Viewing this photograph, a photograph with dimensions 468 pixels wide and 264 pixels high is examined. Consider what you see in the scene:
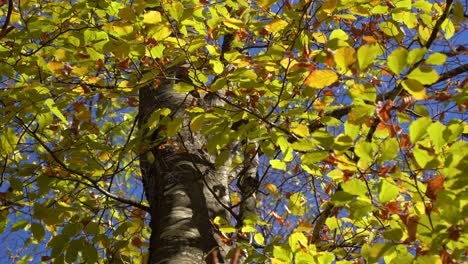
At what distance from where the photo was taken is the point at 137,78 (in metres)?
2.77

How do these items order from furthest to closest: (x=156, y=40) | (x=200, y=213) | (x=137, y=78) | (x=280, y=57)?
(x=137, y=78)
(x=200, y=213)
(x=156, y=40)
(x=280, y=57)

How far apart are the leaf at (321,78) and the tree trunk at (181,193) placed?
860 millimetres

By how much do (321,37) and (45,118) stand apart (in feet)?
4.46

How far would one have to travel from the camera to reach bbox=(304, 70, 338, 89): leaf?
5.90ft

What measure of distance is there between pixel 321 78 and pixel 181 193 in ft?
3.60

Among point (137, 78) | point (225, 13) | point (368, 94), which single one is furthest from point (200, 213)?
point (368, 94)

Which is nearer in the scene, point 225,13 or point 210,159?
point 225,13

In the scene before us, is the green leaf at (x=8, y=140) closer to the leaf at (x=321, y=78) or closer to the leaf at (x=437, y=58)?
Answer: the leaf at (x=321, y=78)

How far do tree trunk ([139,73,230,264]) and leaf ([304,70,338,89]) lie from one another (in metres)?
0.86

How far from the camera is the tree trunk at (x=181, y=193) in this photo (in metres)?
2.33

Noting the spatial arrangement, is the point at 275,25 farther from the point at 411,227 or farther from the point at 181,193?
the point at 411,227

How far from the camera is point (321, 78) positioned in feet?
5.96

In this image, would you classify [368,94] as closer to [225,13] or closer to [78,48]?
[225,13]

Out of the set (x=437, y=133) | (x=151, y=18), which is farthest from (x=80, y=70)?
(x=437, y=133)
